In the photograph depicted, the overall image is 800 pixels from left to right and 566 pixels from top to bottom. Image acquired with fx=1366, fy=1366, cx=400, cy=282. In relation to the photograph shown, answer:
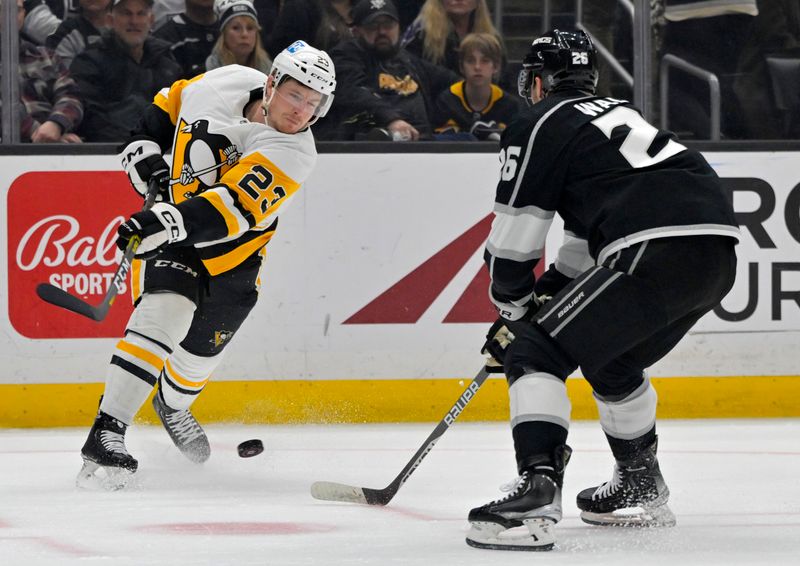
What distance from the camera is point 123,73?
446 centimetres

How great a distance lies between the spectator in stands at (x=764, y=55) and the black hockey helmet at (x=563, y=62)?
2.20 metres

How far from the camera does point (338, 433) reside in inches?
174

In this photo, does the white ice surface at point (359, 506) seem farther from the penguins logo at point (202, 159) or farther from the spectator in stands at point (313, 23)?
the spectator in stands at point (313, 23)

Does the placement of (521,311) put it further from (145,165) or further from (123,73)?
(123,73)

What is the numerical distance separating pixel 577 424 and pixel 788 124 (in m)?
1.29

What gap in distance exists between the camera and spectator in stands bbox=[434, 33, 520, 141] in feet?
15.2

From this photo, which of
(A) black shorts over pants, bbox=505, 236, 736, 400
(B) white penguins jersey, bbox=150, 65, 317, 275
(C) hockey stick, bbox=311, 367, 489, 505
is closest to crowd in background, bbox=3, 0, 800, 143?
(B) white penguins jersey, bbox=150, 65, 317, 275

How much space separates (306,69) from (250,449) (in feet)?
3.59

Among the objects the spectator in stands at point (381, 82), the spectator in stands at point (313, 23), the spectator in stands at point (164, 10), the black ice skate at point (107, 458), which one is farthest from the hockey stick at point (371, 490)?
the spectator in stands at point (164, 10)

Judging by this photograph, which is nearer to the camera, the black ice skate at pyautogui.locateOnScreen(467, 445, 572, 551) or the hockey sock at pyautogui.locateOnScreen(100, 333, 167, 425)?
the black ice skate at pyautogui.locateOnScreen(467, 445, 572, 551)

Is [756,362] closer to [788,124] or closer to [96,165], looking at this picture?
[788,124]

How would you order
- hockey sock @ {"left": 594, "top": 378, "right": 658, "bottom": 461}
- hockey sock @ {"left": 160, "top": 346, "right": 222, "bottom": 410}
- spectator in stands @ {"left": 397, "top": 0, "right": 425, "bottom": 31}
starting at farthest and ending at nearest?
1. spectator in stands @ {"left": 397, "top": 0, "right": 425, "bottom": 31}
2. hockey sock @ {"left": 160, "top": 346, "right": 222, "bottom": 410}
3. hockey sock @ {"left": 594, "top": 378, "right": 658, "bottom": 461}

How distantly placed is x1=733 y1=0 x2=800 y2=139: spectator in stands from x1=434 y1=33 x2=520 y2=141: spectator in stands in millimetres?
804

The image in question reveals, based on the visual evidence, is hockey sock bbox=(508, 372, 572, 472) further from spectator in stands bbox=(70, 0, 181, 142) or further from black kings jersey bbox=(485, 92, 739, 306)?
spectator in stands bbox=(70, 0, 181, 142)
